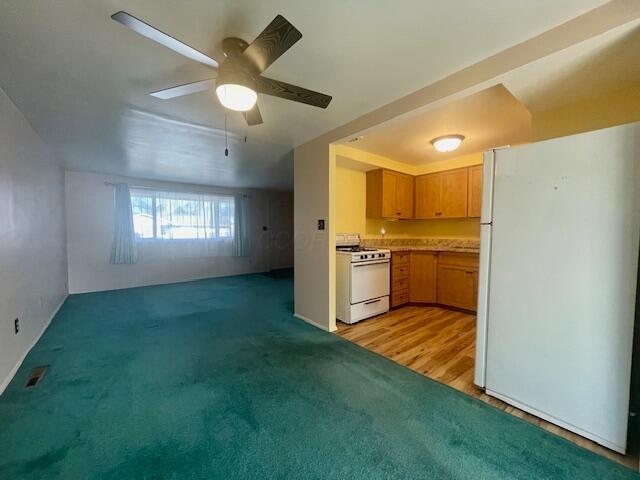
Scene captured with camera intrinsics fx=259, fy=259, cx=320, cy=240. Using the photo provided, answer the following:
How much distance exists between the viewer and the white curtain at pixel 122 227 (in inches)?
206

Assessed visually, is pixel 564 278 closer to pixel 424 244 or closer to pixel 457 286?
pixel 457 286

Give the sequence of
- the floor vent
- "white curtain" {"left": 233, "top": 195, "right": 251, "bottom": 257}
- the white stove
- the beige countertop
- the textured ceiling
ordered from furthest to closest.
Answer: "white curtain" {"left": 233, "top": 195, "right": 251, "bottom": 257}, the beige countertop, the white stove, the textured ceiling, the floor vent

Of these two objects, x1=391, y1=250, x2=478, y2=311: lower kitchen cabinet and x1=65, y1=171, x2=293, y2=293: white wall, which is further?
x1=65, y1=171, x2=293, y2=293: white wall

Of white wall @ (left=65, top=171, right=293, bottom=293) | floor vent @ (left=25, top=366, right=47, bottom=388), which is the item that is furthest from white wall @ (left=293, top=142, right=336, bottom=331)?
white wall @ (left=65, top=171, right=293, bottom=293)

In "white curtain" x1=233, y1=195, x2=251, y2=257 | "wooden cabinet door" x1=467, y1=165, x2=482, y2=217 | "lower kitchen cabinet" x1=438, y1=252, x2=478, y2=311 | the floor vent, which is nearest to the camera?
the floor vent

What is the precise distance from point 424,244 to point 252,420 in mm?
3948

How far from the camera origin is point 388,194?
4.09m

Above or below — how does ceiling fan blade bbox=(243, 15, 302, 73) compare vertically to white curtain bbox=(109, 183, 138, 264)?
above

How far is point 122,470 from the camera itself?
4.17 feet

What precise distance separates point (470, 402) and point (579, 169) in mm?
1622

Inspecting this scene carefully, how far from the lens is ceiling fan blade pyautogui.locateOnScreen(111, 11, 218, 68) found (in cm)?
112

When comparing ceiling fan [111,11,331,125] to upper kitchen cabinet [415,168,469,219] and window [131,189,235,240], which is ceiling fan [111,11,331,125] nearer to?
upper kitchen cabinet [415,168,469,219]

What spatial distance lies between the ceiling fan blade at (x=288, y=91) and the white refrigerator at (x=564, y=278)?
1.26 metres

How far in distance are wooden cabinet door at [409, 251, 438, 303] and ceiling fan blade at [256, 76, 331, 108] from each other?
3.05 m
